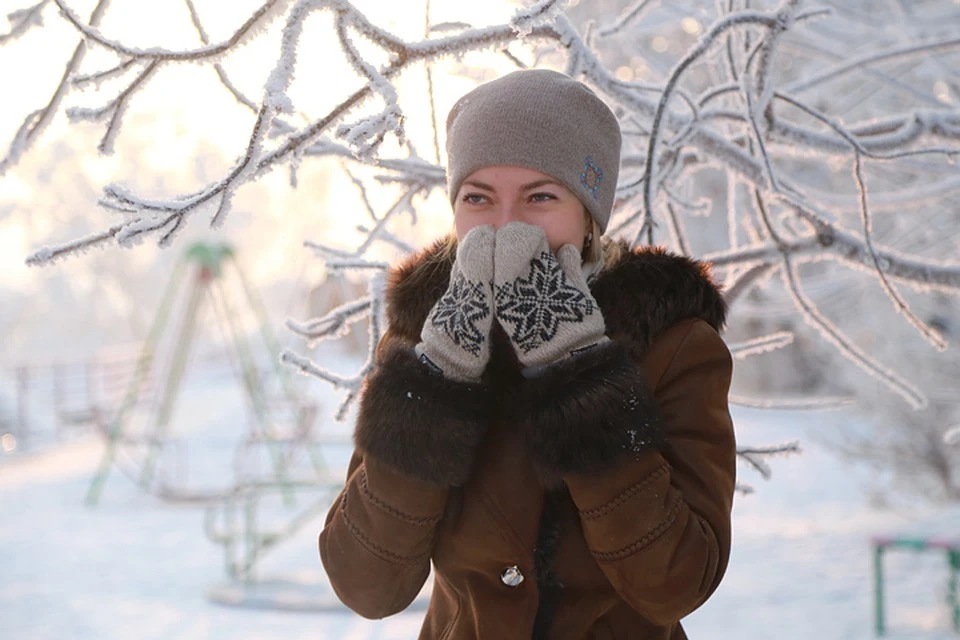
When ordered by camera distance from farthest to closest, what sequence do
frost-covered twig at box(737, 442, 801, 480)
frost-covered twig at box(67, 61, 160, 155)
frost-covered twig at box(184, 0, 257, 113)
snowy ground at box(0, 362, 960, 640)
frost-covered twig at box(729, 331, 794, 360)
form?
snowy ground at box(0, 362, 960, 640), frost-covered twig at box(729, 331, 794, 360), frost-covered twig at box(737, 442, 801, 480), frost-covered twig at box(184, 0, 257, 113), frost-covered twig at box(67, 61, 160, 155)

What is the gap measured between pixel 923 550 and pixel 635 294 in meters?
4.22

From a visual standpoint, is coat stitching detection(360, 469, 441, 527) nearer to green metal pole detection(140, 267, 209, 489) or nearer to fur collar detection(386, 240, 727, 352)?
fur collar detection(386, 240, 727, 352)

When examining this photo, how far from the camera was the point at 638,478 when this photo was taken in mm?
1347

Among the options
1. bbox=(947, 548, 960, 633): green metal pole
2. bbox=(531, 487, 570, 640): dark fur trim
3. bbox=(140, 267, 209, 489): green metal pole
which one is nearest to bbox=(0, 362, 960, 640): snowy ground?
bbox=(947, 548, 960, 633): green metal pole

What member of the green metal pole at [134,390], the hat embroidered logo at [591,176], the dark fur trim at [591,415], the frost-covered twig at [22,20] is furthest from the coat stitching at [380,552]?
the green metal pole at [134,390]

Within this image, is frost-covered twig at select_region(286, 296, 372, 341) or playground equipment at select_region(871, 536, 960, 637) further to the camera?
playground equipment at select_region(871, 536, 960, 637)

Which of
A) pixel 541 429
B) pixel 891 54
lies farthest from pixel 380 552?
pixel 891 54

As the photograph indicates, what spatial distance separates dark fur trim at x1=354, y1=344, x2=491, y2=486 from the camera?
141 centimetres

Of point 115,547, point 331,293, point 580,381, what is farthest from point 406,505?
point 331,293

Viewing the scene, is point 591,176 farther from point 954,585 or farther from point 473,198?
point 954,585

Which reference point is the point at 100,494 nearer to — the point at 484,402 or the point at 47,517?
the point at 47,517

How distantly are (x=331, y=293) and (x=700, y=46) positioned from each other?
11.9 meters

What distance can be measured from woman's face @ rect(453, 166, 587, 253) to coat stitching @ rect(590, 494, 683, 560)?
0.41 m

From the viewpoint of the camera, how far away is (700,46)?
1.89 m
